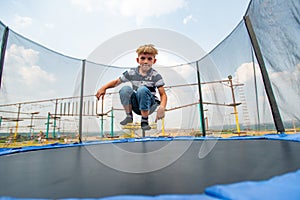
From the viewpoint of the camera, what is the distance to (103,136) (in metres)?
2.65

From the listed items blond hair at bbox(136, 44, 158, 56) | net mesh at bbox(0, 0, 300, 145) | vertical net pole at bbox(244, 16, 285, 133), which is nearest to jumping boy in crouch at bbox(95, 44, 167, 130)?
blond hair at bbox(136, 44, 158, 56)

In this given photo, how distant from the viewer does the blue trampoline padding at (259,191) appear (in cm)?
29

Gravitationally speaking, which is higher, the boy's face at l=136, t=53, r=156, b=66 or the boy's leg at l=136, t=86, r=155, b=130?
the boy's face at l=136, t=53, r=156, b=66

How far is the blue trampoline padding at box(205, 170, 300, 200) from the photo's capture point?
29 centimetres

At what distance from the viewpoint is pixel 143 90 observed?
139cm

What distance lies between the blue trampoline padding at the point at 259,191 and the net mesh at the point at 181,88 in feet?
3.59

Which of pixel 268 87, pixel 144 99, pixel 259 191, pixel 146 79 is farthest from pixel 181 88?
pixel 259 191

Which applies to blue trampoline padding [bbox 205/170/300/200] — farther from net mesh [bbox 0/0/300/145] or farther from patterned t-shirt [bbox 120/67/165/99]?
patterned t-shirt [bbox 120/67/165/99]

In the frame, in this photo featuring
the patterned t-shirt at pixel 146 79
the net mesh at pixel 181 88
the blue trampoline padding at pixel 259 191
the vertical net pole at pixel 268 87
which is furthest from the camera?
the patterned t-shirt at pixel 146 79

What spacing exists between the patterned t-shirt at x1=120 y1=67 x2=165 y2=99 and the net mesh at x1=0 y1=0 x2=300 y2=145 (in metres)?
0.47

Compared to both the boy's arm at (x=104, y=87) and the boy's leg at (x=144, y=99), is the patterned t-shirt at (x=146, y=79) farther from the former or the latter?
the boy's leg at (x=144, y=99)

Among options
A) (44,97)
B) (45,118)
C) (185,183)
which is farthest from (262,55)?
(45,118)

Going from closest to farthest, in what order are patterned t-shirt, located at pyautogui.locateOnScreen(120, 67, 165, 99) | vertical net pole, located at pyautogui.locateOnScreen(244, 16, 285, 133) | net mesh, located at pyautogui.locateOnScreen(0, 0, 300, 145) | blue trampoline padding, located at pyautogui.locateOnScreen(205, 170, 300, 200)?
blue trampoline padding, located at pyautogui.locateOnScreen(205, 170, 300, 200) < net mesh, located at pyautogui.locateOnScreen(0, 0, 300, 145) < vertical net pole, located at pyautogui.locateOnScreen(244, 16, 285, 133) < patterned t-shirt, located at pyautogui.locateOnScreen(120, 67, 165, 99)

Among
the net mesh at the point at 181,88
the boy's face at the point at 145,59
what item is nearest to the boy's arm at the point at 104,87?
the boy's face at the point at 145,59
